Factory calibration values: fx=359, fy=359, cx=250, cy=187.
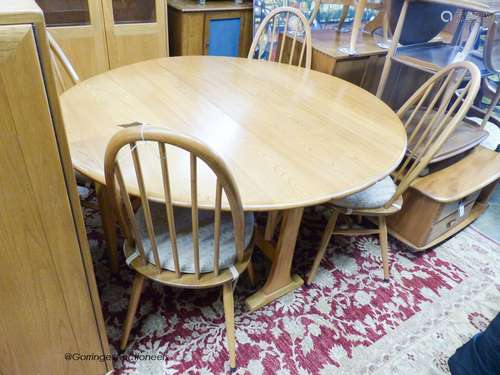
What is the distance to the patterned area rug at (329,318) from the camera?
136cm

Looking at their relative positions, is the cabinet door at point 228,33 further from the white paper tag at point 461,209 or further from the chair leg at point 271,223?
the white paper tag at point 461,209

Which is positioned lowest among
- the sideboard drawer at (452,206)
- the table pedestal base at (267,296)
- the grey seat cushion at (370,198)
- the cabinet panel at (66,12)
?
the table pedestal base at (267,296)

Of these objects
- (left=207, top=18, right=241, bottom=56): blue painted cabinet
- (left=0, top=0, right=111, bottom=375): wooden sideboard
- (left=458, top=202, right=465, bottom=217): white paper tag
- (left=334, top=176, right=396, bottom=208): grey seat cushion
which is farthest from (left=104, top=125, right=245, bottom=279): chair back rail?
(left=207, top=18, right=241, bottom=56): blue painted cabinet

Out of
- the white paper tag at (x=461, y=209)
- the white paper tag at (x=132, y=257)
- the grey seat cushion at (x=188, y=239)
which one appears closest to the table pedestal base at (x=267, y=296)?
the grey seat cushion at (x=188, y=239)

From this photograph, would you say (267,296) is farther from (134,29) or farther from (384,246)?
(134,29)

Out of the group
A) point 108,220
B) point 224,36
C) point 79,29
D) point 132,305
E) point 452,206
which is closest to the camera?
point 132,305

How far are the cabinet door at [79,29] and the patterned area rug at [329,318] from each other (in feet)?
4.01

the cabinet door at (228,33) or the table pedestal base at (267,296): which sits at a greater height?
the cabinet door at (228,33)

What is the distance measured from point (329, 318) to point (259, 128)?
87 cm

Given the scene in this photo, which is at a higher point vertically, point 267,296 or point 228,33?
point 228,33

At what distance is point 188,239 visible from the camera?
1197mm

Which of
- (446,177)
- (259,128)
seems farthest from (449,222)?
(259,128)

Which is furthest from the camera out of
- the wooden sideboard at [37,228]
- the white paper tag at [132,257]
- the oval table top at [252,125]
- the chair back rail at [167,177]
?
the white paper tag at [132,257]

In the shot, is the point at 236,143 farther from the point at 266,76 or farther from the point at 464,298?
the point at 464,298
